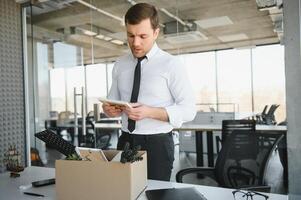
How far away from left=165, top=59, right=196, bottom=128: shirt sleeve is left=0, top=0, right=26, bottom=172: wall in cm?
195

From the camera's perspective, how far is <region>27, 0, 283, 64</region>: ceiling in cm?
489

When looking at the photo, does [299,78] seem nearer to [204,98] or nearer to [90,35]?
[90,35]

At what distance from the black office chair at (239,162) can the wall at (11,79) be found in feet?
5.79

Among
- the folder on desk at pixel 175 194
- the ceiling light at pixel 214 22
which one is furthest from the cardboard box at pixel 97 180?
the ceiling light at pixel 214 22

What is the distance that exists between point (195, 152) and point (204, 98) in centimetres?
131

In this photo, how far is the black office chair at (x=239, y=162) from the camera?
77.2 inches

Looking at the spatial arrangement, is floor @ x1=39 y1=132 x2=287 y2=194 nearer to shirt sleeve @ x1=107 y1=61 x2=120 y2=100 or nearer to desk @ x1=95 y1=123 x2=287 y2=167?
desk @ x1=95 y1=123 x2=287 y2=167

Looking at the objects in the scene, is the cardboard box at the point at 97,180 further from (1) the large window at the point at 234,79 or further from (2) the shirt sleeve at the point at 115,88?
(1) the large window at the point at 234,79

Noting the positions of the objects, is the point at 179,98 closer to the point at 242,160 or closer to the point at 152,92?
the point at 152,92

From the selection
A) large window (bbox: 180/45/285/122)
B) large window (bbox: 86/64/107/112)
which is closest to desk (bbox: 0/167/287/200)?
large window (bbox: 86/64/107/112)

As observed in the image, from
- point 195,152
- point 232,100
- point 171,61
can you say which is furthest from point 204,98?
point 171,61

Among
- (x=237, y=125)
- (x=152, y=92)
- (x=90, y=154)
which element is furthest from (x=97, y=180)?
(x=237, y=125)

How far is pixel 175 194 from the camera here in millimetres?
1113

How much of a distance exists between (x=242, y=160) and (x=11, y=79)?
224 cm
